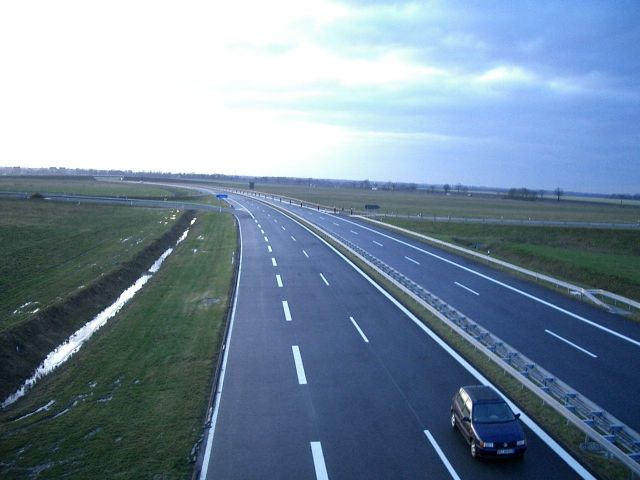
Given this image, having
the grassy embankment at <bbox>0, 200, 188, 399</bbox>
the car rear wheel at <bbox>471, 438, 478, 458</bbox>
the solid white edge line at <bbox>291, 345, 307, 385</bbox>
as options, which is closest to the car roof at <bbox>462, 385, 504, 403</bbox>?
the car rear wheel at <bbox>471, 438, 478, 458</bbox>

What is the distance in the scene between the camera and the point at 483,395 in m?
11.7

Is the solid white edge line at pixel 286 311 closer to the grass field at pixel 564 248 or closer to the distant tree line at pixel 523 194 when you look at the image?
the grass field at pixel 564 248

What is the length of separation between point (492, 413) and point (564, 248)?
43.9 m

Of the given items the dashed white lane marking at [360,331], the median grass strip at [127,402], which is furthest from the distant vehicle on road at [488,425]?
the dashed white lane marking at [360,331]

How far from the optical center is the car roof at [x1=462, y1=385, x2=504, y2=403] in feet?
37.9

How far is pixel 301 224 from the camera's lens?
203ft

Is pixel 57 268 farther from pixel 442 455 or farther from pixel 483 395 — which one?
pixel 483 395

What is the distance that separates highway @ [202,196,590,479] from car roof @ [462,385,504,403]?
42.9 inches

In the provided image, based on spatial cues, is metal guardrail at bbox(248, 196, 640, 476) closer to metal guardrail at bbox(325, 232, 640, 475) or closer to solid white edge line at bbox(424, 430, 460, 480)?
metal guardrail at bbox(325, 232, 640, 475)

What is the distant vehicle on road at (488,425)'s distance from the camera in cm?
1071

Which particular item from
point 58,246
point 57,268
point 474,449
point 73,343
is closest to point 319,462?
point 474,449

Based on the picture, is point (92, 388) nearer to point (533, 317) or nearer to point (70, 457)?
point (70, 457)

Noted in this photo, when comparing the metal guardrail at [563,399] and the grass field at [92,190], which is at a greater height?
the grass field at [92,190]

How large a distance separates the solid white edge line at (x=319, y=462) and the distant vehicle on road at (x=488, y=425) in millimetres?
3285
